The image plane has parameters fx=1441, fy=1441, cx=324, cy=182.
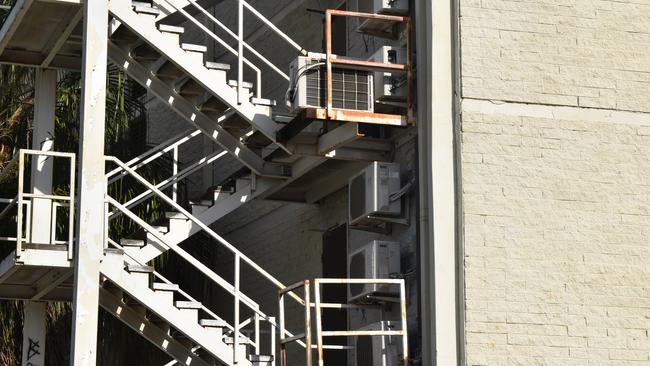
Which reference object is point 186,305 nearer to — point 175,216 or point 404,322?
point 175,216

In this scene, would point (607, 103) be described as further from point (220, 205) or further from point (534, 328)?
point (220, 205)

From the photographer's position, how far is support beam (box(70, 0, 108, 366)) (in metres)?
16.0

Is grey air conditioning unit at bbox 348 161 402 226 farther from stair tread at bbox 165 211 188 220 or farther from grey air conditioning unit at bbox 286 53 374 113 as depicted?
stair tread at bbox 165 211 188 220

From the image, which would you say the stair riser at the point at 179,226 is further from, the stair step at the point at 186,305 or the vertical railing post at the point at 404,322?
the vertical railing post at the point at 404,322

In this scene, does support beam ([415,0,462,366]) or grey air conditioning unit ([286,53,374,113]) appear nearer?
support beam ([415,0,462,366])

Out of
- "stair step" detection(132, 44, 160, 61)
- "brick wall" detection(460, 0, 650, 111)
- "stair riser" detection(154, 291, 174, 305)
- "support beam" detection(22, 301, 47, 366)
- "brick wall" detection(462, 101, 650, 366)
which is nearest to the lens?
"brick wall" detection(462, 101, 650, 366)

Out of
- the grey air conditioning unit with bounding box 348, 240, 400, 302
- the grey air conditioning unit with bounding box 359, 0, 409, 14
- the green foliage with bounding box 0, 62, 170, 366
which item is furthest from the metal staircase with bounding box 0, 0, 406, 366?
the green foliage with bounding box 0, 62, 170, 366

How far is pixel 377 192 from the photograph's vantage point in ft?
56.4

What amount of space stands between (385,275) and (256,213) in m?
5.58

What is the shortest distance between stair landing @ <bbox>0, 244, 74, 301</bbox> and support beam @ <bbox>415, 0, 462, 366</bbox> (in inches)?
167

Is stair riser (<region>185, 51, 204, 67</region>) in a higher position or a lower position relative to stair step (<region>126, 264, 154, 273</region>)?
higher

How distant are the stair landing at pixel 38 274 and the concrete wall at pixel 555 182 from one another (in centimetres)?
493

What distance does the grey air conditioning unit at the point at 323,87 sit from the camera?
17.1 meters

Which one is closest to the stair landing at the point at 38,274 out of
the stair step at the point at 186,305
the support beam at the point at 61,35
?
the stair step at the point at 186,305
